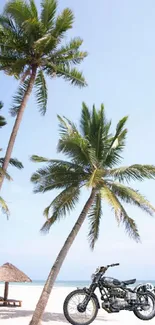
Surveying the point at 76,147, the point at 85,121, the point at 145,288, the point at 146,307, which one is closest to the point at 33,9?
the point at 85,121

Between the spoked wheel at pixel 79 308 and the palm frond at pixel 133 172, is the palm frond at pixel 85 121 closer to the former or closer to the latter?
the palm frond at pixel 133 172

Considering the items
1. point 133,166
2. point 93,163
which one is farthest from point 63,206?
point 133,166

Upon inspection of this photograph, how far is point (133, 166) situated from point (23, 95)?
19.5ft

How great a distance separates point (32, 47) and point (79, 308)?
11.0 m

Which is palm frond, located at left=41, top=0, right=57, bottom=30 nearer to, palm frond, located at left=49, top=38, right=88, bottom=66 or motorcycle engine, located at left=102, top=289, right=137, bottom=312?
palm frond, located at left=49, top=38, right=88, bottom=66

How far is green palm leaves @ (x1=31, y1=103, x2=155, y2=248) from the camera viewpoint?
14445mm

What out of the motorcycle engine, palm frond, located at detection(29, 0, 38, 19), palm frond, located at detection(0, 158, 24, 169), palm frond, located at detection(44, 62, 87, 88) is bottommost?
the motorcycle engine

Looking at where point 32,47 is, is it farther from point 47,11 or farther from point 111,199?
point 111,199

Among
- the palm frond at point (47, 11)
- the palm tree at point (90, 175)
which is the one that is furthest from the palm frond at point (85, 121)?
the palm frond at point (47, 11)

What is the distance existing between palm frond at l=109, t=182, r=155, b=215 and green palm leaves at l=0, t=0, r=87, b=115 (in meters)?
5.12

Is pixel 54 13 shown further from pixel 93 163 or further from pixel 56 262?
pixel 56 262

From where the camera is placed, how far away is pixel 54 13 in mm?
16953

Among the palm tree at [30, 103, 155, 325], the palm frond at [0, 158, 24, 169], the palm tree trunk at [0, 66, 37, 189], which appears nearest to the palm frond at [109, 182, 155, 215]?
the palm tree at [30, 103, 155, 325]

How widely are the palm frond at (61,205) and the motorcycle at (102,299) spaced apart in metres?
5.77
